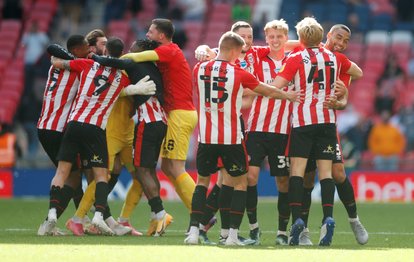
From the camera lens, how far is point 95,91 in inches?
475

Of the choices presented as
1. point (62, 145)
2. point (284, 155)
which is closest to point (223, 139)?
point (284, 155)

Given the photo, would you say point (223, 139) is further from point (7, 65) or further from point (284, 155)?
point (7, 65)

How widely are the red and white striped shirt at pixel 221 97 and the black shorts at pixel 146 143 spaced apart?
1153 mm

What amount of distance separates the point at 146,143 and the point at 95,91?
71 centimetres

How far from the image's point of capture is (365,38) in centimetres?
2533

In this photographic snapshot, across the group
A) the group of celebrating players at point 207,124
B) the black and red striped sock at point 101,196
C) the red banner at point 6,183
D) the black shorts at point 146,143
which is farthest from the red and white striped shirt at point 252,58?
the red banner at point 6,183

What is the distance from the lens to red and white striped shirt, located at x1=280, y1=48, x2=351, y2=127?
11.2 meters

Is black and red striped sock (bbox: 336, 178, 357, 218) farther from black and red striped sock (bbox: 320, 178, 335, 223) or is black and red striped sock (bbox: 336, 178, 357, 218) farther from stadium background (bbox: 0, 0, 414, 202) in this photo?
stadium background (bbox: 0, 0, 414, 202)

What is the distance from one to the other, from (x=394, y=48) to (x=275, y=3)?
267cm

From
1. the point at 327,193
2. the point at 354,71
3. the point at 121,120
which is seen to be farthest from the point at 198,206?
the point at 354,71

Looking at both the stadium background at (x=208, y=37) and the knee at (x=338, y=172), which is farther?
the stadium background at (x=208, y=37)

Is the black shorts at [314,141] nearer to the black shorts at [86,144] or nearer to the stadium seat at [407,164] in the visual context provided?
the black shorts at [86,144]

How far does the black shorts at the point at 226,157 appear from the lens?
10977mm

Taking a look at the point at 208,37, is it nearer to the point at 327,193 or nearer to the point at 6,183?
the point at 6,183
